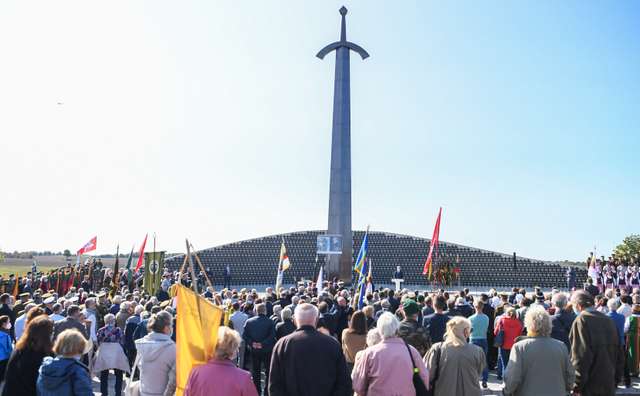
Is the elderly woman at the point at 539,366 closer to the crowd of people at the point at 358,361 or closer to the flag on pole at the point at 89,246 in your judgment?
the crowd of people at the point at 358,361

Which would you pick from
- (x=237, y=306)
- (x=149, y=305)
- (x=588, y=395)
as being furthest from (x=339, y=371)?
(x=149, y=305)

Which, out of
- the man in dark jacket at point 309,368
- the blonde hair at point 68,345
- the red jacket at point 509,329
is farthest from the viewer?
the red jacket at point 509,329

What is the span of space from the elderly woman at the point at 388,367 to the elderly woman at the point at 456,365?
14.4 inches

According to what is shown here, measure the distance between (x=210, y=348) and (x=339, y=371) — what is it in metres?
1.18

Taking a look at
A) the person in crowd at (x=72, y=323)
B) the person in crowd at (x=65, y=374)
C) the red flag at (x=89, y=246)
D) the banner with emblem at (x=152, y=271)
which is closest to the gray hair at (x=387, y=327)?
the person in crowd at (x=65, y=374)

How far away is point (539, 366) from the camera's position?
4.67 meters

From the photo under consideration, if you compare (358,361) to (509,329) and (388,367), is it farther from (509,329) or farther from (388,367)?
(509,329)

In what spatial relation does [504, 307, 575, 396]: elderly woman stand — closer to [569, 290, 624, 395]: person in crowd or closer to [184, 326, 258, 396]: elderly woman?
[569, 290, 624, 395]: person in crowd

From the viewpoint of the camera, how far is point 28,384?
484 centimetres

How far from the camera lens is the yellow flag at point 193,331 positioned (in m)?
4.68

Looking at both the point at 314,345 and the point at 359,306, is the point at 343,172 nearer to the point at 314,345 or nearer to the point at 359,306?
the point at 359,306

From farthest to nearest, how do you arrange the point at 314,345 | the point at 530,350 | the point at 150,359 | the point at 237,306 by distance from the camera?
the point at 237,306 < the point at 150,359 < the point at 530,350 < the point at 314,345

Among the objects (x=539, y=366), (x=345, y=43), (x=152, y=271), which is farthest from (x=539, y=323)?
(x=345, y=43)

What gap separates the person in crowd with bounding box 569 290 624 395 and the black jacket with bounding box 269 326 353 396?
2.57 meters
